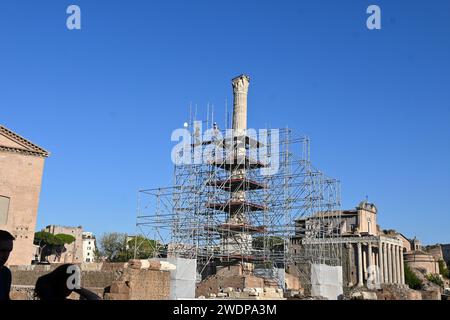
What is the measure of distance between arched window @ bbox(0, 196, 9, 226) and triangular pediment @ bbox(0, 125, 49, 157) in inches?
141

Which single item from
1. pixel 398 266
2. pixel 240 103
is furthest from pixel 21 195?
pixel 398 266

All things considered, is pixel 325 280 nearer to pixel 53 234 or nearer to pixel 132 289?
pixel 132 289

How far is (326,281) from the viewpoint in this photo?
33.6 meters

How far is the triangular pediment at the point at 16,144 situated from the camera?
35.2 metres

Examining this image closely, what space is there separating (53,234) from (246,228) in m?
52.3

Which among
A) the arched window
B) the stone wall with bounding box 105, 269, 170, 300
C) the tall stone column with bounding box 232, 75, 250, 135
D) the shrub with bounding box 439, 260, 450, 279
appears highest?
the tall stone column with bounding box 232, 75, 250, 135

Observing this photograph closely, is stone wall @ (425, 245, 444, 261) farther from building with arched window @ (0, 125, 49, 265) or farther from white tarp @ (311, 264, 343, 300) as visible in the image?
building with arched window @ (0, 125, 49, 265)

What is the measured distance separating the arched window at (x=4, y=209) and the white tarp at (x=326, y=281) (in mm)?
21030

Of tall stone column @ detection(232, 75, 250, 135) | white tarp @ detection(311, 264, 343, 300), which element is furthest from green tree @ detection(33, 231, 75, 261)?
white tarp @ detection(311, 264, 343, 300)

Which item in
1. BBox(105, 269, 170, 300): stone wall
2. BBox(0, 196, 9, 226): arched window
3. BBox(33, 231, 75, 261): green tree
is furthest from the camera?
BBox(33, 231, 75, 261): green tree

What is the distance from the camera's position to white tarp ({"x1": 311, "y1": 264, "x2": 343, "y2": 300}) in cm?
3266

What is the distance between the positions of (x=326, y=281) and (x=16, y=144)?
2381 centimetres

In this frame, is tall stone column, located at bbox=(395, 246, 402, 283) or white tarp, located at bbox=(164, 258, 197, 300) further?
tall stone column, located at bbox=(395, 246, 402, 283)

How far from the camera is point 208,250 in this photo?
117 ft
